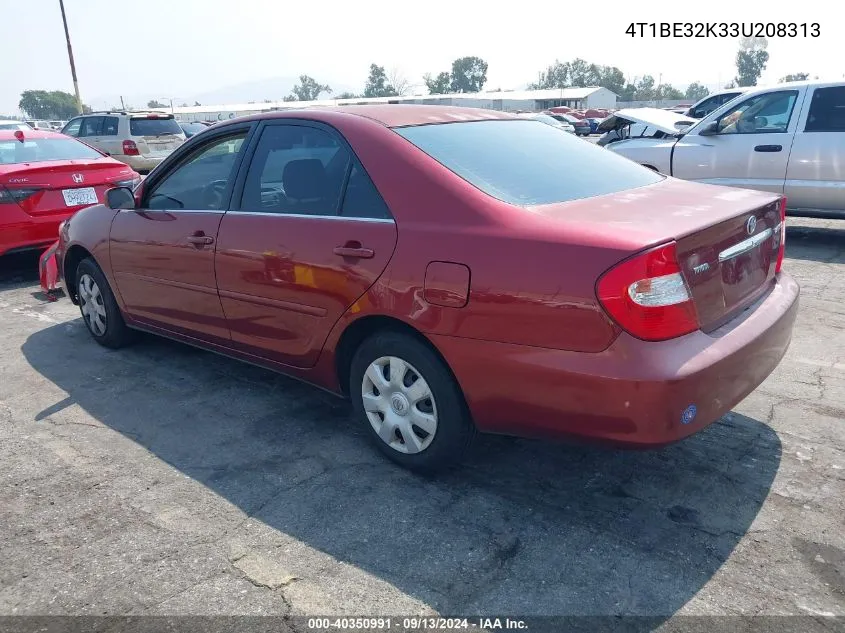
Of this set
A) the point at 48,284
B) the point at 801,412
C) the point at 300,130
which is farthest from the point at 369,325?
the point at 48,284

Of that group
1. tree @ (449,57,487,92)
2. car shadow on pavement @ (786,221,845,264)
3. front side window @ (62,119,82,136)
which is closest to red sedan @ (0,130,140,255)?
car shadow on pavement @ (786,221,845,264)

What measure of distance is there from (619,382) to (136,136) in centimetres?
1644

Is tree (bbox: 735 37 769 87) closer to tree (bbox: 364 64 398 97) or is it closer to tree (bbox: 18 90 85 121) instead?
tree (bbox: 364 64 398 97)

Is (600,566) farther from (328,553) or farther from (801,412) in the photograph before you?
(801,412)

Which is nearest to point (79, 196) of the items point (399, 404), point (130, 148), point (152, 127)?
point (399, 404)

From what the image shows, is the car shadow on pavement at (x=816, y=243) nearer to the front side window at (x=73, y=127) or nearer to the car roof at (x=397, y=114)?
the car roof at (x=397, y=114)

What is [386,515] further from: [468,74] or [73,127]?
[468,74]

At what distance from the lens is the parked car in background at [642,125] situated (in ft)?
31.1

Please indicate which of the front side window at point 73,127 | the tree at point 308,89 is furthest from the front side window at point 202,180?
the tree at point 308,89

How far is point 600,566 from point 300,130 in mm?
2481

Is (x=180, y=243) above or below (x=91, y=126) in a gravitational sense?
below

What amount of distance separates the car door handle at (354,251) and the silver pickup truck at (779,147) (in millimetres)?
6233

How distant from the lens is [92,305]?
520 centimetres

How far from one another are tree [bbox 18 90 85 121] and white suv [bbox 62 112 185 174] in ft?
392
